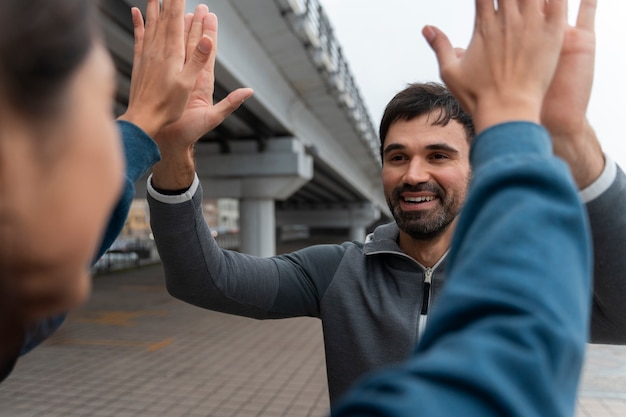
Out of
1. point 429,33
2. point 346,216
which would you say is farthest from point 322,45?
point 346,216

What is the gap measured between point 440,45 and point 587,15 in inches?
12.2

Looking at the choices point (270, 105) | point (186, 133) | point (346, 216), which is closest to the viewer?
point (186, 133)

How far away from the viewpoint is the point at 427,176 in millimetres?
1920

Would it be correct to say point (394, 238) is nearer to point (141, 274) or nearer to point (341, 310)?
point (341, 310)

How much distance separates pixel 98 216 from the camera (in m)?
0.61

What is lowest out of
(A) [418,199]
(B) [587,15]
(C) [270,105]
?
(A) [418,199]

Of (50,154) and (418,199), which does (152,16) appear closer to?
(50,154)

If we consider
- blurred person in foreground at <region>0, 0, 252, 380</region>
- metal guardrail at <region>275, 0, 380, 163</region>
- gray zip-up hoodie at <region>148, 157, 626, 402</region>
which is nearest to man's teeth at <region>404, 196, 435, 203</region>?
gray zip-up hoodie at <region>148, 157, 626, 402</region>

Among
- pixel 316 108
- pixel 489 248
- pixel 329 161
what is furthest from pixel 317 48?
pixel 489 248

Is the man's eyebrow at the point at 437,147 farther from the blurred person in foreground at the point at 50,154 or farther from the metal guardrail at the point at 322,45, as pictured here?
the metal guardrail at the point at 322,45

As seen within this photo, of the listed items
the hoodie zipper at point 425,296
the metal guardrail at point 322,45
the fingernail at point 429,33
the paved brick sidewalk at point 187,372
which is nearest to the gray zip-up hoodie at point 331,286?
the hoodie zipper at point 425,296

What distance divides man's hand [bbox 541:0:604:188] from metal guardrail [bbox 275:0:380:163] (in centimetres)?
654

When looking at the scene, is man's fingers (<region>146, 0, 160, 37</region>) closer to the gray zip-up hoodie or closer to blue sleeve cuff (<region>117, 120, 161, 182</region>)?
blue sleeve cuff (<region>117, 120, 161, 182</region>)

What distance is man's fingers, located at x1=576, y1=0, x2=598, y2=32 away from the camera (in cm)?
99
